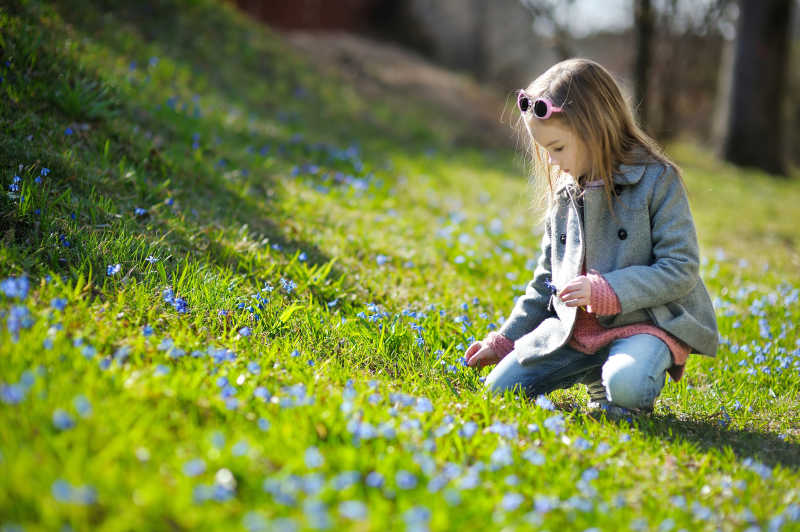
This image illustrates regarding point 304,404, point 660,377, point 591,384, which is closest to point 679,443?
point 660,377

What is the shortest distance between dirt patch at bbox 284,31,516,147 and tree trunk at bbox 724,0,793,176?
16.9 ft

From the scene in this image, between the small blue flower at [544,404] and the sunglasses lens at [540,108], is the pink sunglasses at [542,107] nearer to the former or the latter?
the sunglasses lens at [540,108]

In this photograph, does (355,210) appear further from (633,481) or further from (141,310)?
(633,481)

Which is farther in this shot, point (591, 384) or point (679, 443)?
point (591, 384)

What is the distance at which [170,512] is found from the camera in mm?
1521

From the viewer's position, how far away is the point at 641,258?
268cm

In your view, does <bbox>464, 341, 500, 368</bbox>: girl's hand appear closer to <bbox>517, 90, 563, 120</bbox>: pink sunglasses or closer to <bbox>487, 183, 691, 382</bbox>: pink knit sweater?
<bbox>487, 183, 691, 382</bbox>: pink knit sweater

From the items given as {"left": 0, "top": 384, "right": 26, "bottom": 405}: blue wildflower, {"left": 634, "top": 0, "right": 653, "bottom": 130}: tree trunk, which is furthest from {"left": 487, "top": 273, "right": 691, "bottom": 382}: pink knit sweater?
{"left": 634, "top": 0, "right": 653, "bottom": 130}: tree trunk

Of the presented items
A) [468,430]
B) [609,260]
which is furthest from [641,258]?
[468,430]

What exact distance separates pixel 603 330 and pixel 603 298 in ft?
0.89

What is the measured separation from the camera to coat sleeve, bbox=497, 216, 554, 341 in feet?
9.84

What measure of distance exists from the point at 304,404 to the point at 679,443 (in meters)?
1.47

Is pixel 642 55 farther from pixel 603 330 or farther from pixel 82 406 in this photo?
pixel 82 406

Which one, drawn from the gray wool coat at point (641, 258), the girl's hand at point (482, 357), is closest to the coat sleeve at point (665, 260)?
the gray wool coat at point (641, 258)
